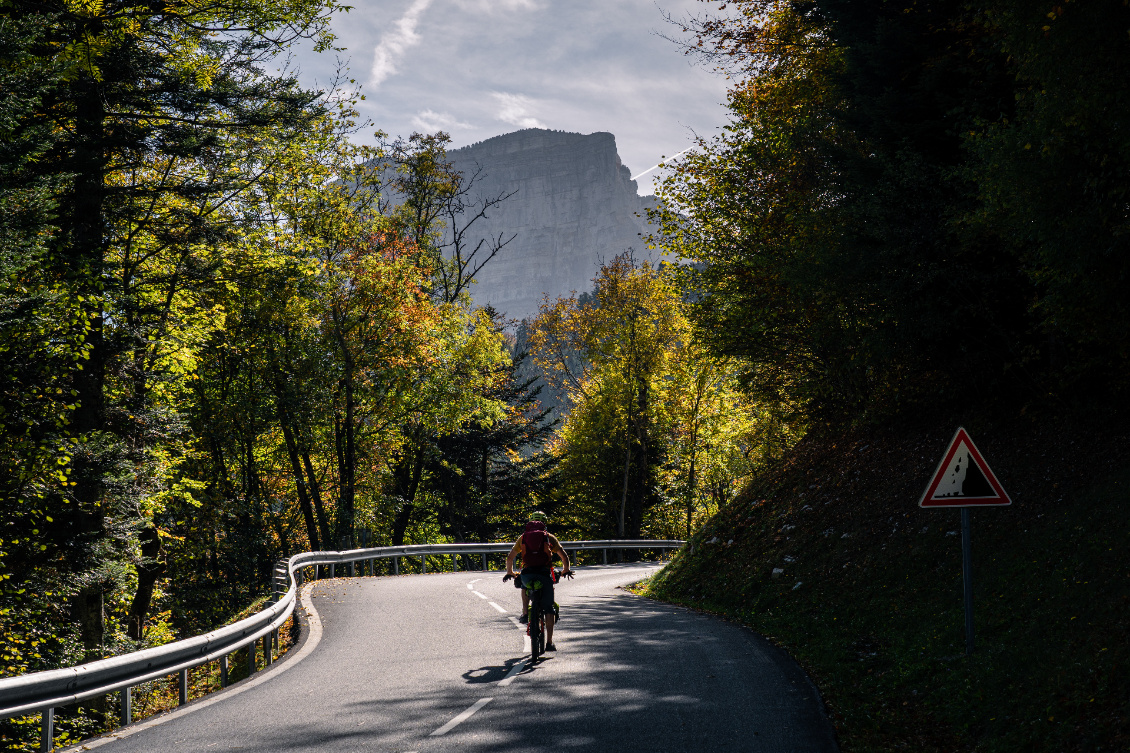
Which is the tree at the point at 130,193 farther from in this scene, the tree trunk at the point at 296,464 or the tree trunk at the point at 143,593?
the tree trunk at the point at 296,464

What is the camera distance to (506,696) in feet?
24.5

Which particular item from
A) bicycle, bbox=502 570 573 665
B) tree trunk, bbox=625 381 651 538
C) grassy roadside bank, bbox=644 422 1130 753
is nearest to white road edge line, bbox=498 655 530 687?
bicycle, bbox=502 570 573 665

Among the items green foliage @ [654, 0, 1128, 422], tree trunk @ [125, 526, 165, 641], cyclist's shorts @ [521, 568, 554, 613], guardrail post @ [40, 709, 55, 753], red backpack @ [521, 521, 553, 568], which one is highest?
green foliage @ [654, 0, 1128, 422]

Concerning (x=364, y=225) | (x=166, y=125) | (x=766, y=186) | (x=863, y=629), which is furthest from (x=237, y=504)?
(x=863, y=629)

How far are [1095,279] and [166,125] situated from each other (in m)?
15.1

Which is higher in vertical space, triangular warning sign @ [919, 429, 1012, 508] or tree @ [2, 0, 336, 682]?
tree @ [2, 0, 336, 682]

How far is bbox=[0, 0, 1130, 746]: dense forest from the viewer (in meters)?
9.16

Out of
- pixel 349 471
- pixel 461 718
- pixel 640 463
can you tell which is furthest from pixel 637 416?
pixel 461 718

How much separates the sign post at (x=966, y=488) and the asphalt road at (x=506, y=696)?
6.35ft

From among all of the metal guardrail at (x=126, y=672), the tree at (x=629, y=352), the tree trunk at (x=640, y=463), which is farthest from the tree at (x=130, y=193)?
the tree trunk at (x=640, y=463)

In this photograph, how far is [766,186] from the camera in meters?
19.1

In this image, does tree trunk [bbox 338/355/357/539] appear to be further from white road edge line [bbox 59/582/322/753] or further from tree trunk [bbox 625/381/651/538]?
white road edge line [bbox 59/582/322/753]

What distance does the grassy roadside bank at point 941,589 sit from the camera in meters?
6.34

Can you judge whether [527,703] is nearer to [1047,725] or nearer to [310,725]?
[310,725]
